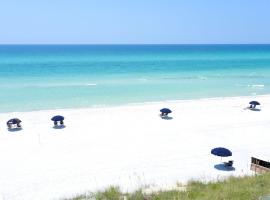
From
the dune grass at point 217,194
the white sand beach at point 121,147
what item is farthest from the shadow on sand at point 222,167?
the dune grass at point 217,194

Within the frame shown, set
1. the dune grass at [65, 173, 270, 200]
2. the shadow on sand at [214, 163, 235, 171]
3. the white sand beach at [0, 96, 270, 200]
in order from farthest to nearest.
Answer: the shadow on sand at [214, 163, 235, 171], the white sand beach at [0, 96, 270, 200], the dune grass at [65, 173, 270, 200]

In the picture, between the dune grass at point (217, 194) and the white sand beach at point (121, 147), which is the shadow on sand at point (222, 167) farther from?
the dune grass at point (217, 194)

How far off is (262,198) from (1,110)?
22.2 metres

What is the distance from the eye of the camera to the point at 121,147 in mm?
16125

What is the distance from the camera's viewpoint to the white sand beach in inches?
482

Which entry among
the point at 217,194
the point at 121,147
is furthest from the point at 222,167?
the point at 217,194

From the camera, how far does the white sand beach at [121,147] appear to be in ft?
40.2

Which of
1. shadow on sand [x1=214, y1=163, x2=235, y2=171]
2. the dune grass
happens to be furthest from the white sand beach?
the dune grass

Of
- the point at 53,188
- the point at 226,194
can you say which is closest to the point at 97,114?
the point at 53,188

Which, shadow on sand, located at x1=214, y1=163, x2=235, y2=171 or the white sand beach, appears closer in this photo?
the white sand beach

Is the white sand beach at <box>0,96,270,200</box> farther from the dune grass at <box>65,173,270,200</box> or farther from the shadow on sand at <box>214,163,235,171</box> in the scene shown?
the dune grass at <box>65,173,270,200</box>

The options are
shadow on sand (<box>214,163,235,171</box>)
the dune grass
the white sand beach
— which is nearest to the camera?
the dune grass

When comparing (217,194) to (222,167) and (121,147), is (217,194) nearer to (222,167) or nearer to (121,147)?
(222,167)

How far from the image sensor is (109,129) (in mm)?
19344
